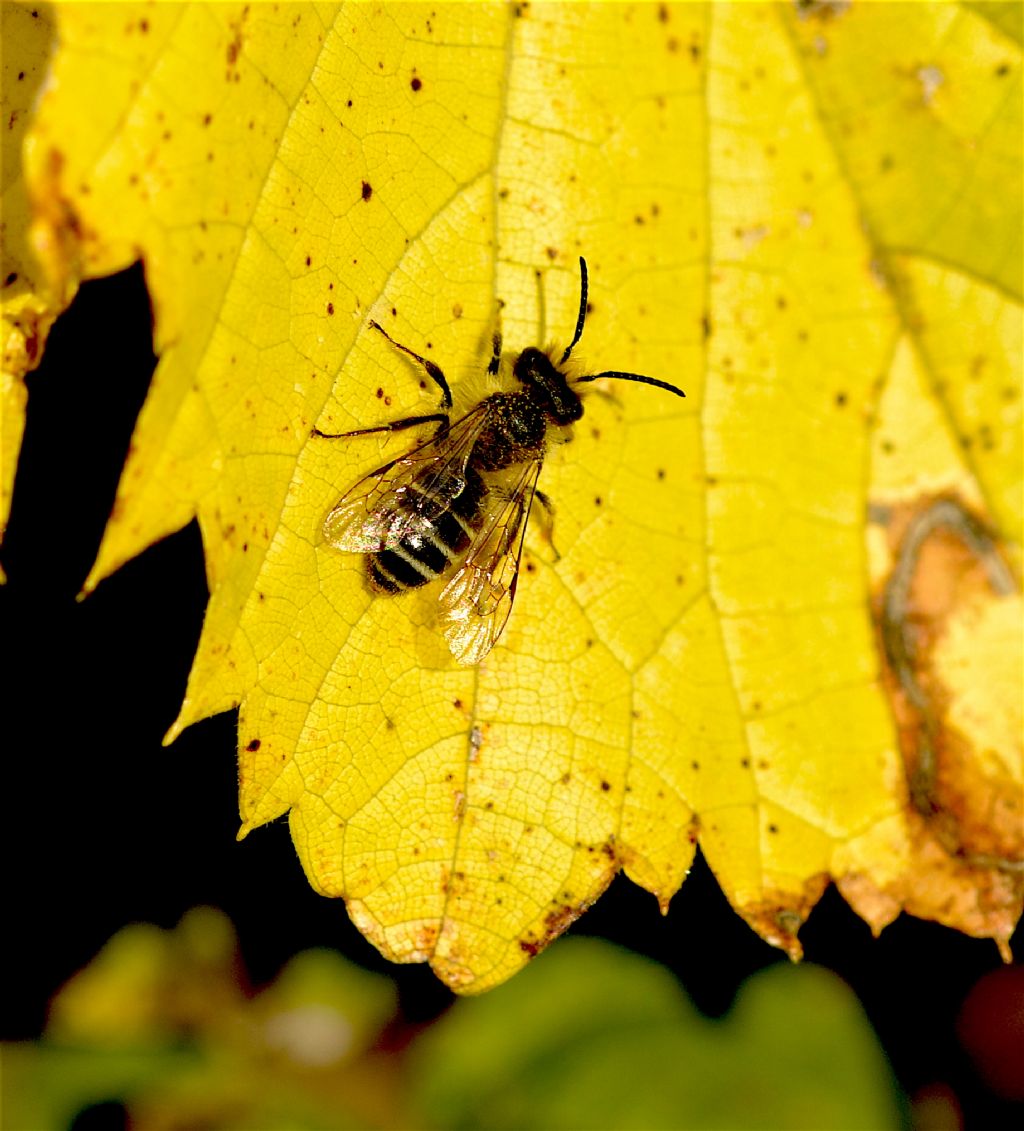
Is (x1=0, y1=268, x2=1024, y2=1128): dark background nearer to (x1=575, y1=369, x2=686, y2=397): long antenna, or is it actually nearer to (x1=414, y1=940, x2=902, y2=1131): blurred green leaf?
(x1=414, y1=940, x2=902, y2=1131): blurred green leaf

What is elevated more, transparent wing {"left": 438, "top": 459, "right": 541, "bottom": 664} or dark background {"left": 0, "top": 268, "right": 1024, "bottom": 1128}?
transparent wing {"left": 438, "top": 459, "right": 541, "bottom": 664}

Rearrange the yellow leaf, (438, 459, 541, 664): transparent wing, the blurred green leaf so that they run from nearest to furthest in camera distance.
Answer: the yellow leaf → (438, 459, 541, 664): transparent wing → the blurred green leaf

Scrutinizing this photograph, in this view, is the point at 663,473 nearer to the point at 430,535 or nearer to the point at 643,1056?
the point at 430,535

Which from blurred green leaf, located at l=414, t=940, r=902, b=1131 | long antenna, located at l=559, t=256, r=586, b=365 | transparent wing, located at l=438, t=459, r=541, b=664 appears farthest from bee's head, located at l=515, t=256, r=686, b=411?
blurred green leaf, located at l=414, t=940, r=902, b=1131

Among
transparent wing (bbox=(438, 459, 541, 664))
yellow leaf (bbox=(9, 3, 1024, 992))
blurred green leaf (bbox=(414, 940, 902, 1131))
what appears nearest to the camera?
yellow leaf (bbox=(9, 3, 1024, 992))

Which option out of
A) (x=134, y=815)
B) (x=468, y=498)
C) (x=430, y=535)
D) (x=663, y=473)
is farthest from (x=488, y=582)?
(x=134, y=815)

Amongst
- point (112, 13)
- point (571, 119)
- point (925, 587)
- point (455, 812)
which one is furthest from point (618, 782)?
point (112, 13)

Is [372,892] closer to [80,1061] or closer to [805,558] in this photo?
[805,558]

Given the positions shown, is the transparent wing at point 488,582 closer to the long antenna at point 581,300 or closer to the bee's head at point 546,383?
the bee's head at point 546,383
